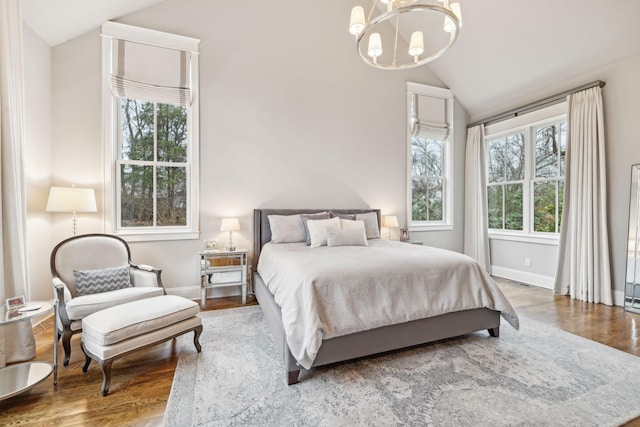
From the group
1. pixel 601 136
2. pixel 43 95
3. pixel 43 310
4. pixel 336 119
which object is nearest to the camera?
pixel 43 310

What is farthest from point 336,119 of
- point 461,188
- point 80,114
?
point 80,114

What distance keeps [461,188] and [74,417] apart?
5639mm

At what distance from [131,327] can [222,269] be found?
5.18 ft

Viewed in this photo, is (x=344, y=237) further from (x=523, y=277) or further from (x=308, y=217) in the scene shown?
(x=523, y=277)

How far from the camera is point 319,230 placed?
351 cm

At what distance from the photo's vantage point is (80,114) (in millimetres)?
3260

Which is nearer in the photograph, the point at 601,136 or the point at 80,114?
the point at 80,114

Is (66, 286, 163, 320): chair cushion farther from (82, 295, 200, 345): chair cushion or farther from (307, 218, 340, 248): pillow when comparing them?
(307, 218, 340, 248): pillow

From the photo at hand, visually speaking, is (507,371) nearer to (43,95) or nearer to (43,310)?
(43,310)

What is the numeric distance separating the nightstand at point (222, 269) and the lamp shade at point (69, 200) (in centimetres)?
122

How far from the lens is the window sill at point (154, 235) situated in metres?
3.39

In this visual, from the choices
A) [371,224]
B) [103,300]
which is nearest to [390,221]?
[371,224]

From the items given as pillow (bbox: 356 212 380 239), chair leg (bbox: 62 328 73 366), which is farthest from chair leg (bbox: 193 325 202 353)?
pillow (bbox: 356 212 380 239)

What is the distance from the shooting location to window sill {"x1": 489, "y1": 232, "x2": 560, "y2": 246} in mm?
4129
